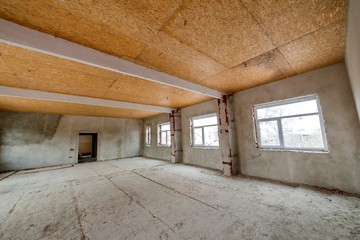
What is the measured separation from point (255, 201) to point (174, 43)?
321cm

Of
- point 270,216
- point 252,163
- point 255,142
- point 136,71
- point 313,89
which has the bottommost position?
point 270,216

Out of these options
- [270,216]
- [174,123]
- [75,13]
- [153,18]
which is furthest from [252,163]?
[75,13]

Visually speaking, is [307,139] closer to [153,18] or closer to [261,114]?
[261,114]

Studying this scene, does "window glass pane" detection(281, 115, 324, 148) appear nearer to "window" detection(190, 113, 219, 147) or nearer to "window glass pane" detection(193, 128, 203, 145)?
"window" detection(190, 113, 219, 147)

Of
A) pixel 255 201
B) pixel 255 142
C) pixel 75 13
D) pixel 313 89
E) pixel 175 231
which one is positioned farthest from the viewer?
pixel 255 142

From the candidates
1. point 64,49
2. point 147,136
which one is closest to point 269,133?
point 64,49

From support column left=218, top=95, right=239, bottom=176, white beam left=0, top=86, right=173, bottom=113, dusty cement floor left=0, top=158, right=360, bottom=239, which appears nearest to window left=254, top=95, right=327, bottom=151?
support column left=218, top=95, right=239, bottom=176

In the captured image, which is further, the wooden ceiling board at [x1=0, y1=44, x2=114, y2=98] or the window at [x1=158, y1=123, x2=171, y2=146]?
the window at [x1=158, y1=123, x2=171, y2=146]

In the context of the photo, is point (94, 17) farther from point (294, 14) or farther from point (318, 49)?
point (318, 49)

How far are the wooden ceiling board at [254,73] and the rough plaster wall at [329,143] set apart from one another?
16.4 inches

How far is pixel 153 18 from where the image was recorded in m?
1.81

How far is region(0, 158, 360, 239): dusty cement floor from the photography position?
201 cm

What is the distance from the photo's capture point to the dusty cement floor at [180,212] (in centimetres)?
201

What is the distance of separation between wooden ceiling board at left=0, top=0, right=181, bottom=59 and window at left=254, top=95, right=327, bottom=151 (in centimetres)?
384
